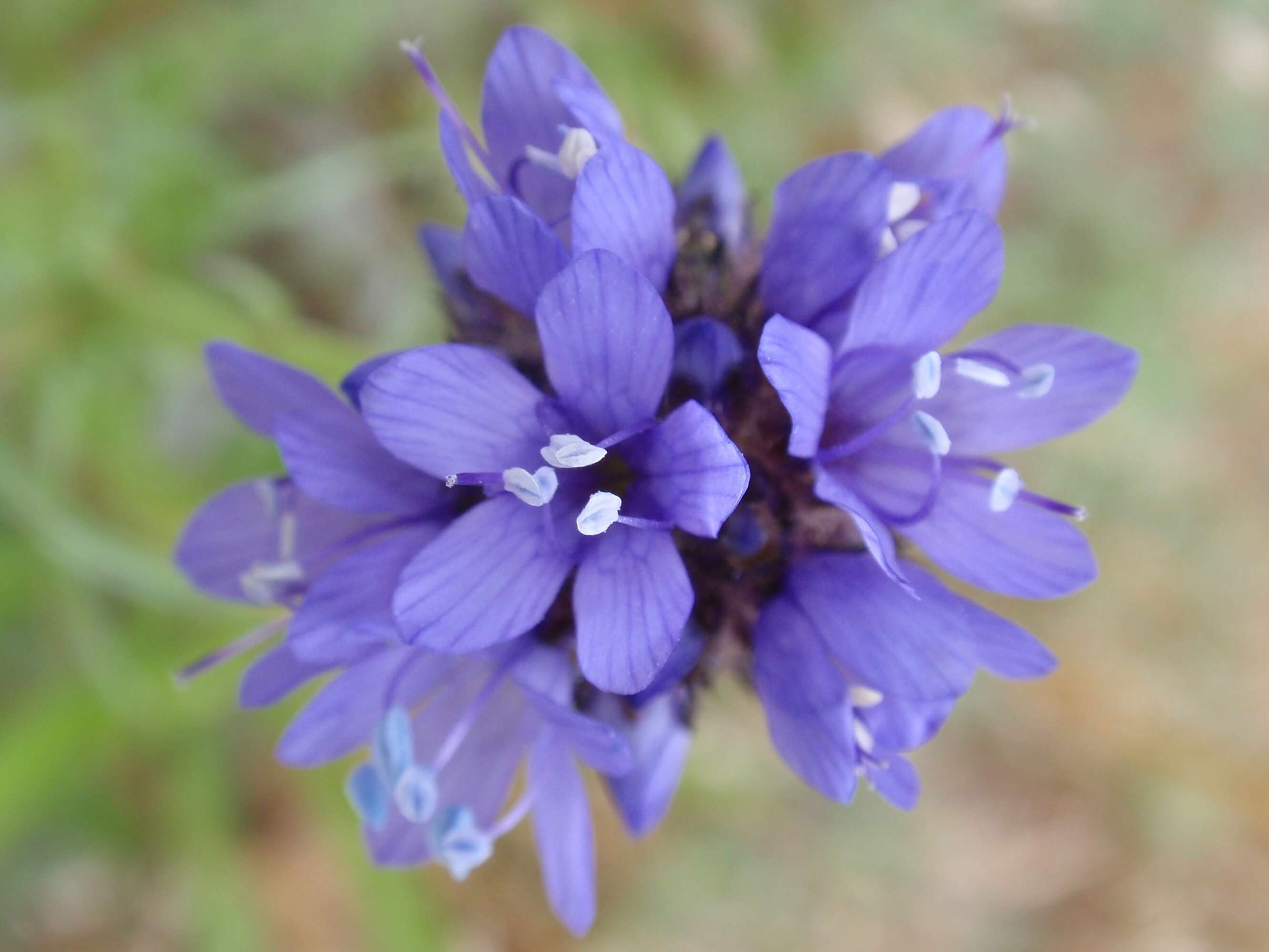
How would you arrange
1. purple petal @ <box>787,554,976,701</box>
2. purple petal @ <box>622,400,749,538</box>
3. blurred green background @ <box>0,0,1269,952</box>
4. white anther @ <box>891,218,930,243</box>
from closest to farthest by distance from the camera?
purple petal @ <box>622,400,749,538</box>
purple petal @ <box>787,554,976,701</box>
white anther @ <box>891,218,930,243</box>
blurred green background @ <box>0,0,1269,952</box>

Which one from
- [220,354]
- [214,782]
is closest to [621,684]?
[220,354]

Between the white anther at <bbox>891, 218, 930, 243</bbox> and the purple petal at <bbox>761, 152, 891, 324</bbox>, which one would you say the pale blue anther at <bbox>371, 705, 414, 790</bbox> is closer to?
the purple petal at <bbox>761, 152, 891, 324</bbox>

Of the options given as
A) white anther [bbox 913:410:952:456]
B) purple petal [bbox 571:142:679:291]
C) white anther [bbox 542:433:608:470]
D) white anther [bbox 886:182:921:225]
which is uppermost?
purple petal [bbox 571:142:679:291]

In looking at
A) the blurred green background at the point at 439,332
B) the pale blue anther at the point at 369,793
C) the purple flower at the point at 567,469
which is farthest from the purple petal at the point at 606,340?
the blurred green background at the point at 439,332

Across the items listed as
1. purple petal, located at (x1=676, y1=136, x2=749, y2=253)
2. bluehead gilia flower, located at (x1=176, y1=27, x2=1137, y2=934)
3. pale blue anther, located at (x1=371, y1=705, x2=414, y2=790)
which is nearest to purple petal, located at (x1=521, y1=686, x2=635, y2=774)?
bluehead gilia flower, located at (x1=176, y1=27, x2=1137, y2=934)

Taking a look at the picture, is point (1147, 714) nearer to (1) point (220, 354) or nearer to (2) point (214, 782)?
(2) point (214, 782)

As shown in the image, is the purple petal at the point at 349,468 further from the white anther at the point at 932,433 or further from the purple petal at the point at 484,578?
the white anther at the point at 932,433

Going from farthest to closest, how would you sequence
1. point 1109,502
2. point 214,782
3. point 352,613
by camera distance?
point 1109,502 < point 214,782 < point 352,613


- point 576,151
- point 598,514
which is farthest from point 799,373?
point 576,151
